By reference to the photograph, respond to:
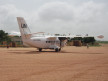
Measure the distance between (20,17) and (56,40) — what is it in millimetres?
8834

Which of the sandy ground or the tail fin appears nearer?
the sandy ground

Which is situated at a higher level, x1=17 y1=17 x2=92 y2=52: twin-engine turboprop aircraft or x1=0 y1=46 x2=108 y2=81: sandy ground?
x1=17 y1=17 x2=92 y2=52: twin-engine turboprop aircraft

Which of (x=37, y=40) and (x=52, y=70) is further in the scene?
(x=37, y=40)

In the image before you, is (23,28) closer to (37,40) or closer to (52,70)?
(37,40)

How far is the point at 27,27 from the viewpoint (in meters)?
33.6

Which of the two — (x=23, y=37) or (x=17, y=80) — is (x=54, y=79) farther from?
(x=23, y=37)

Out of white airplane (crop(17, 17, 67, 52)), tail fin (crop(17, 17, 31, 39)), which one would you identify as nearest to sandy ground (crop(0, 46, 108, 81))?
tail fin (crop(17, 17, 31, 39))

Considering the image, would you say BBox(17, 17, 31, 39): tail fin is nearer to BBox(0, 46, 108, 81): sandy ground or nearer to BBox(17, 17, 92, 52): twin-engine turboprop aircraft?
BBox(17, 17, 92, 52): twin-engine turboprop aircraft

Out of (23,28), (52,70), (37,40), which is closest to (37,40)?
(37,40)

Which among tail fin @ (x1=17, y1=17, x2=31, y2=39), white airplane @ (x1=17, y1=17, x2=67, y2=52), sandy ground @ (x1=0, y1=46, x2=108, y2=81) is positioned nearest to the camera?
sandy ground @ (x1=0, y1=46, x2=108, y2=81)

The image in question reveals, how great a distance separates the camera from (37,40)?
34.2 m

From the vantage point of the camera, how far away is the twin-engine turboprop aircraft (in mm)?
32500

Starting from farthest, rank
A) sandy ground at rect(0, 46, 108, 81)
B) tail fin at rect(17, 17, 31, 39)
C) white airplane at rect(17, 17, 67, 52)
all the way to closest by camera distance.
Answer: white airplane at rect(17, 17, 67, 52) → tail fin at rect(17, 17, 31, 39) → sandy ground at rect(0, 46, 108, 81)

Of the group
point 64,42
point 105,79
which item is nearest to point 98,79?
point 105,79
